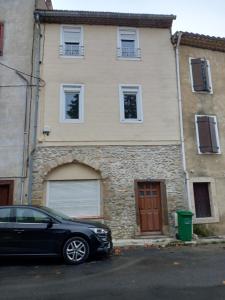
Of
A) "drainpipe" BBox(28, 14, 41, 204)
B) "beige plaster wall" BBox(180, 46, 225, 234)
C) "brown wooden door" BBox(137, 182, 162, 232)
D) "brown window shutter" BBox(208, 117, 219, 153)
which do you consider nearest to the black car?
"drainpipe" BBox(28, 14, 41, 204)

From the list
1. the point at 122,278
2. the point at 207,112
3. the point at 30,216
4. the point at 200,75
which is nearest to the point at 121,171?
the point at 207,112

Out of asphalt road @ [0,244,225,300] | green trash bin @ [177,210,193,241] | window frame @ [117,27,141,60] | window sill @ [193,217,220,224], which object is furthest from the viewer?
window frame @ [117,27,141,60]

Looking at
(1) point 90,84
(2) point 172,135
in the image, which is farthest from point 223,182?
(1) point 90,84

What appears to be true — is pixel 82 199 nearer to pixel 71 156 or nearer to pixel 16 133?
pixel 71 156

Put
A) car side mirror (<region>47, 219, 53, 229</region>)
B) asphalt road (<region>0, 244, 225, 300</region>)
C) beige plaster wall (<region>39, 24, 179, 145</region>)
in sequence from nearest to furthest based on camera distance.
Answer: asphalt road (<region>0, 244, 225, 300</region>)
car side mirror (<region>47, 219, 53, 229</region>)
beige plaster wall (<region>39, 24, 179, 145</region>)

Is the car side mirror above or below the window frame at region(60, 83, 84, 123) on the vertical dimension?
below

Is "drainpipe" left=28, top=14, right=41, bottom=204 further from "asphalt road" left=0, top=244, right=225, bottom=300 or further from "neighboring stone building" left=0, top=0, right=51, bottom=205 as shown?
"asphalt road" left=0, top=244, right=225, bottom=300

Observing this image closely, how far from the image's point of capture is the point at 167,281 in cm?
594

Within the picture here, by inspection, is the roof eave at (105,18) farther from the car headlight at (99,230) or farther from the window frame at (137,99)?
the car headlight at (99,230)

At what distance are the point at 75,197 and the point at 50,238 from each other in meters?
4.32

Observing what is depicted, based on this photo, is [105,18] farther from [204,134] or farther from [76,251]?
[76,251]

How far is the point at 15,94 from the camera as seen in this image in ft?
41.4

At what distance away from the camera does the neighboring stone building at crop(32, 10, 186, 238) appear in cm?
1199

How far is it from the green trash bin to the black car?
4190 mm
